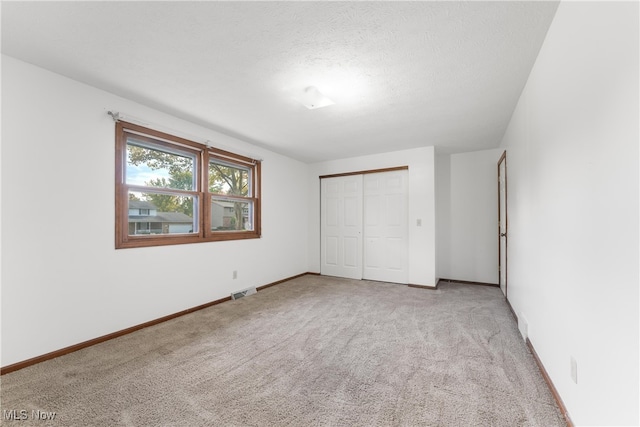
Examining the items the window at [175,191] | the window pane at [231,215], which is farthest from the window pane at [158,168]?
the window pane at [231,215]

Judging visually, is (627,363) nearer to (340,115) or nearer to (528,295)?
(528,295)

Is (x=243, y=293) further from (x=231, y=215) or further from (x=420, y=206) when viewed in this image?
(x=420, y=206)

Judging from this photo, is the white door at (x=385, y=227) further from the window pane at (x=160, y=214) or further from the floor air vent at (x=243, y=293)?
the window pane at (x=160, y=214)

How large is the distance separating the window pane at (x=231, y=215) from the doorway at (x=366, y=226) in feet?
5.65

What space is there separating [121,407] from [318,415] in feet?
3.99

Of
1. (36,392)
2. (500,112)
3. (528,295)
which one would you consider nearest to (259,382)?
(36,392)

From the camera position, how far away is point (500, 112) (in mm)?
2969

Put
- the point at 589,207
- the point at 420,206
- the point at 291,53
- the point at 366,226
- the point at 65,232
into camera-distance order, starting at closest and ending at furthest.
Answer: the point at 589,207, the point at 291,53, the point at 65,232, the point at 420,206, the point at 366,226

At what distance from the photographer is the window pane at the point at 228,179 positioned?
372cm

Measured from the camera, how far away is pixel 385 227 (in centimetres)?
484

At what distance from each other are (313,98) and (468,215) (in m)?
3.75

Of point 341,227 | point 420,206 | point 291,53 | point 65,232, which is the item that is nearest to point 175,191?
point 65,232

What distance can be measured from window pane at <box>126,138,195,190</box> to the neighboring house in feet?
0.85

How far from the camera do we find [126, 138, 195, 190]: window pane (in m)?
2.83
